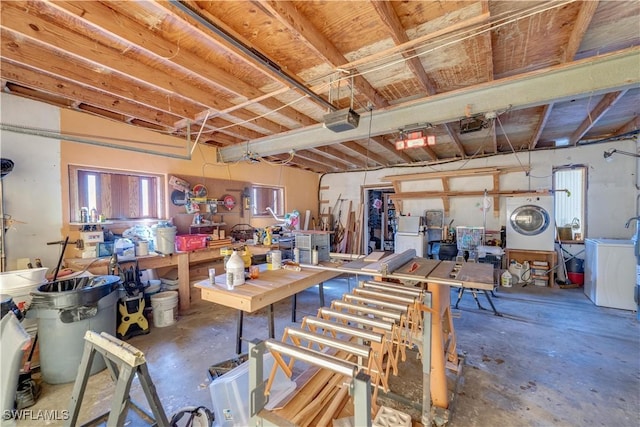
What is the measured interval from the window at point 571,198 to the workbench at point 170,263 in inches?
253

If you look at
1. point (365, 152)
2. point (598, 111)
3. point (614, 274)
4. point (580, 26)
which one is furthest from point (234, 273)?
point (614, 274)

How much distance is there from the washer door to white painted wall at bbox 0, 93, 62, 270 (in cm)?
706

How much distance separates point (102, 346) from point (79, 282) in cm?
169

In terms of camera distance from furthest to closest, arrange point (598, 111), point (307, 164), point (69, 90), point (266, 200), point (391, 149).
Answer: point (307, 164), point (266, 200), point (391, 149), point (598, 111), point (69, 90)

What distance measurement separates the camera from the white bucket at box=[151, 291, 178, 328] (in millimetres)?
3131

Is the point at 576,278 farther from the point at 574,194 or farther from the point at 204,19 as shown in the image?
the point at 204,19

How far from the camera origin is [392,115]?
290cm

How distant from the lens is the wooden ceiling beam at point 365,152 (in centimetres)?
460

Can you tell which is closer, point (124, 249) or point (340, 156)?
point (124, 249)

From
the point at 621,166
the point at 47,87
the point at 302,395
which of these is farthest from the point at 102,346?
the point at 621,166

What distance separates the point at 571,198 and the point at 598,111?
2.46m

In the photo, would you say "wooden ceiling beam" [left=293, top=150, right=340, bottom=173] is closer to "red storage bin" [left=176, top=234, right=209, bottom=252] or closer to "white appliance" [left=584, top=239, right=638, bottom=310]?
"red storage bin" [left=176, top=234, right=209, bottom=252]

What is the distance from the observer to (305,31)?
67.1 inches

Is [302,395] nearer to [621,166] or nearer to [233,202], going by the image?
[233,202]
